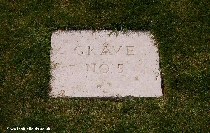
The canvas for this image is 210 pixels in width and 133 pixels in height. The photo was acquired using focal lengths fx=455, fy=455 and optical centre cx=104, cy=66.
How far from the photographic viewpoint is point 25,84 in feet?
14.9

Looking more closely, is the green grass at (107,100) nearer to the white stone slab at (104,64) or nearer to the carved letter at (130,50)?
the white stone slab at (104,64)

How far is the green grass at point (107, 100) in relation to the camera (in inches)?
171

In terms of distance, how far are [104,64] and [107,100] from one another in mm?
402

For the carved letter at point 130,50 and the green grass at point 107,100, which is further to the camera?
the carved letter at point 130,50

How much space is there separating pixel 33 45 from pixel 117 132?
1312mm

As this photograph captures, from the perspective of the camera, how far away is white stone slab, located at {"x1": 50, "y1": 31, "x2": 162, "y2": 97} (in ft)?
14.9

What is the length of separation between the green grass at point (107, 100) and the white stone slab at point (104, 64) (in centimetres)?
8

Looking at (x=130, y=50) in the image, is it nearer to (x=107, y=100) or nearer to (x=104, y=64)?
(x=104, y=64)

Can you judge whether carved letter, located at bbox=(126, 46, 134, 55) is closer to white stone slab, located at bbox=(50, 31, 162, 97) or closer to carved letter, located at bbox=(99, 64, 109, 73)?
white stone slab, located at bbox=(50, 31, 162, 97)

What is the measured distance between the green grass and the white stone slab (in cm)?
8

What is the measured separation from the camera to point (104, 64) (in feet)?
15.4

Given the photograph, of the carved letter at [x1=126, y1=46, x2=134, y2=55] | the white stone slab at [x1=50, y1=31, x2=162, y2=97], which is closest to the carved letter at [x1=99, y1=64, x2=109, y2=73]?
the white stone slab at [x1=50, y1=31, x2=162, y2=97]

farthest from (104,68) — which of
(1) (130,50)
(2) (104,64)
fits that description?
(1) (130,50)

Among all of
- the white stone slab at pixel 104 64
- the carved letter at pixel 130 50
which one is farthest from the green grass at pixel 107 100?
the carved letter at pixel 130 50
